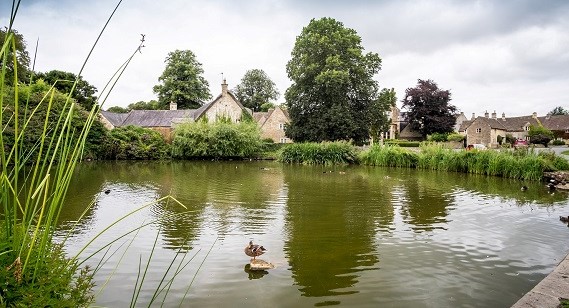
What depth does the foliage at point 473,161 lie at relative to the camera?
1845cm

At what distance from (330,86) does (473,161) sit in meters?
16.5

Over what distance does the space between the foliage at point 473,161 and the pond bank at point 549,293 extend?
1594 centimetres

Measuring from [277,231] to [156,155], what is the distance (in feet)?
96.3

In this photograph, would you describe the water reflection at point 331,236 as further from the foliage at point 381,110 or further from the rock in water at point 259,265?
the foliage at point 381,110

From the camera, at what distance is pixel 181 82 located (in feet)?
179

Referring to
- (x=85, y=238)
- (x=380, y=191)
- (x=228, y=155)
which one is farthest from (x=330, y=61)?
(x=85, y=238)

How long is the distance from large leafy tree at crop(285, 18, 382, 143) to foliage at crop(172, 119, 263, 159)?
19.2 feet

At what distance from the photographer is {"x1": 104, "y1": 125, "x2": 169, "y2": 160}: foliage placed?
1308 inches

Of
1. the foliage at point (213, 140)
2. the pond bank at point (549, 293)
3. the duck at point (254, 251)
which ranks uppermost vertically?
the foliage at point (213, 140)

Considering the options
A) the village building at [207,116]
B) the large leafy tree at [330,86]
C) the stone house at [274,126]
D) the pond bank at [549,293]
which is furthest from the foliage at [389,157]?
the pond bank at [549,293]

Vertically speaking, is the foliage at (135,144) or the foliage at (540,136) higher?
the foliage at (540,136)

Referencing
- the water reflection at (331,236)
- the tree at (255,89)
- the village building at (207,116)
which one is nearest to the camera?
the water reflection at (331,236)

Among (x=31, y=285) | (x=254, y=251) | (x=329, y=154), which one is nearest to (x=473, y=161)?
(x=329, y=154)

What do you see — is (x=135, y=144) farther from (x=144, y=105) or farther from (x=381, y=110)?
(x=144, y=105)
